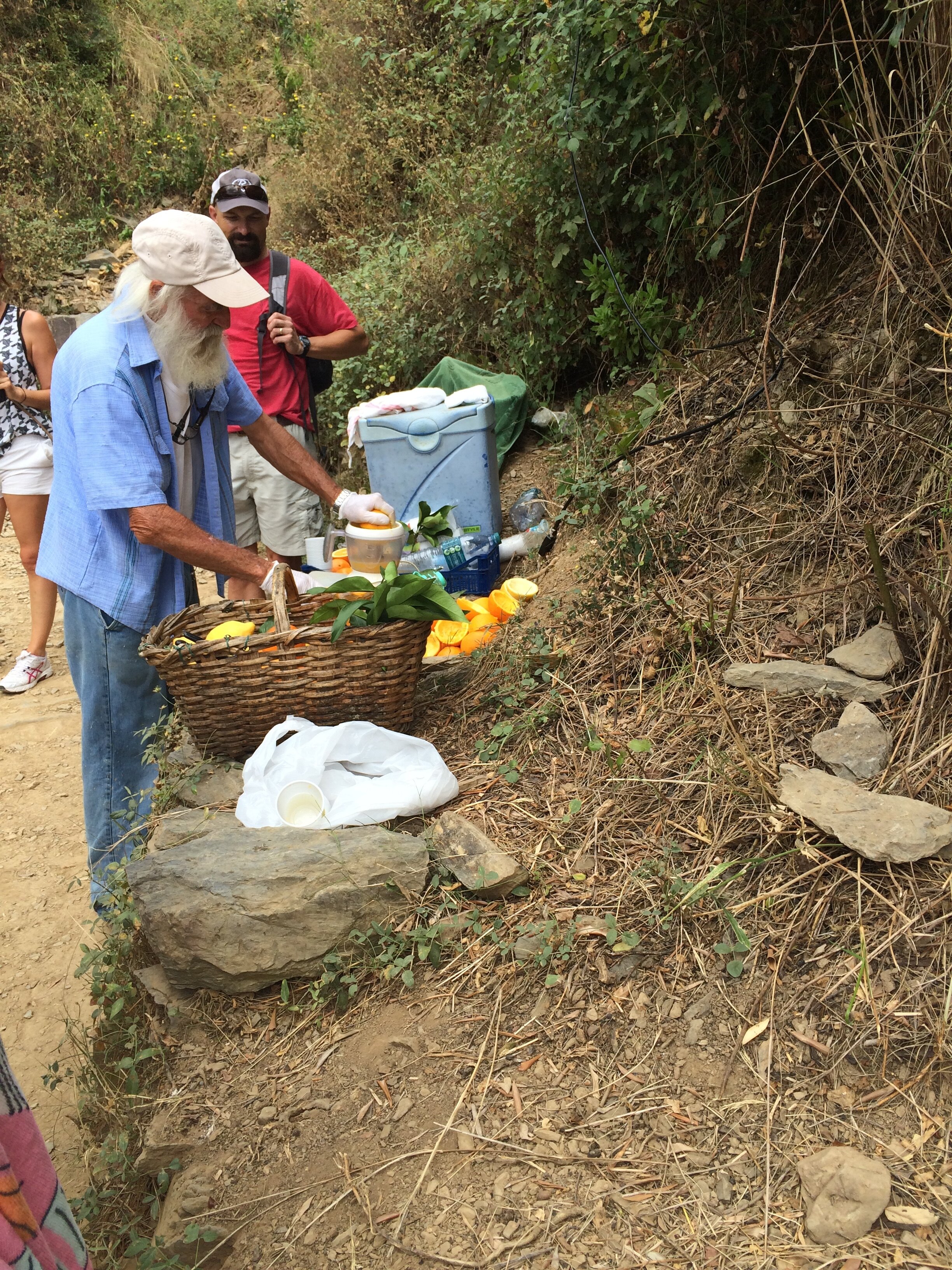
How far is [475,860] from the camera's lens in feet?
8.38

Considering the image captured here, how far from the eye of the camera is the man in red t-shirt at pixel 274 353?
433 centimetres

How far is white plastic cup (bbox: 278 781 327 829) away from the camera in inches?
107

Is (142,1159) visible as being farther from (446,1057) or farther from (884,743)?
(884,743)

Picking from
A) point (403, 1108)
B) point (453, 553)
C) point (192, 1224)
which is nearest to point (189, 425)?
point (453, 553)

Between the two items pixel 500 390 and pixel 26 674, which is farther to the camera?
pixel 500 390

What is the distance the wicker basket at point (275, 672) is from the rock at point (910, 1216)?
1.80 metres

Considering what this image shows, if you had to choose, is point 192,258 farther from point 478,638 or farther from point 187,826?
point 478,638

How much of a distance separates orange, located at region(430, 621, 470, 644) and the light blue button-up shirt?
1.21 metres

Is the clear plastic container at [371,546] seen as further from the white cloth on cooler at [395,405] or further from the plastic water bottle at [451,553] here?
the white cloth on cooler at [395,405]

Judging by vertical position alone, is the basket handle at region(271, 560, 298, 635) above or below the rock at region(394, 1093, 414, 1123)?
above

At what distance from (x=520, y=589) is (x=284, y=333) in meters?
1.57

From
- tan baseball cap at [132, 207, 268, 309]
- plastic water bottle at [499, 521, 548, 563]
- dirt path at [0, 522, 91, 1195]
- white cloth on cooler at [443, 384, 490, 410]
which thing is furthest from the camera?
white cloth on cooler at [443, 384, 490, 410]

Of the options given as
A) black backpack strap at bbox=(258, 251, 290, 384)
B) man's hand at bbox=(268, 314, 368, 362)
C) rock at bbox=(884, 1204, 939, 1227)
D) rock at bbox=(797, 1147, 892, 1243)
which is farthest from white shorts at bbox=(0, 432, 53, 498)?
rock at bbox=(884, 1204, 939, 1227)

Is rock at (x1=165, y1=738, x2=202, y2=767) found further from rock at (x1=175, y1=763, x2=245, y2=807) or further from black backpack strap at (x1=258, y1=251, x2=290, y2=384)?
black backpack strap at (x1=258, y1=251, x2=290, y2=384)
